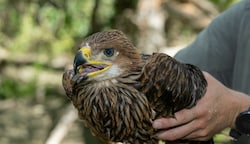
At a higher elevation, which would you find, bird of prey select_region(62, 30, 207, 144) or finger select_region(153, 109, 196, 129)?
bird of prey select_region(62, 30, 207, 144)

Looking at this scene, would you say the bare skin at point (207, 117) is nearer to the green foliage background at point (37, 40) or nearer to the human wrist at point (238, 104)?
the human wrist at point (238, 104)

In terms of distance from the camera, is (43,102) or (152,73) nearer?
(152,73)

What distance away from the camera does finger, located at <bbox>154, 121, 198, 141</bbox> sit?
244cm

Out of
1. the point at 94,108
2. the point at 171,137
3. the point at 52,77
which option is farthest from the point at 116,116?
the point at 52,77

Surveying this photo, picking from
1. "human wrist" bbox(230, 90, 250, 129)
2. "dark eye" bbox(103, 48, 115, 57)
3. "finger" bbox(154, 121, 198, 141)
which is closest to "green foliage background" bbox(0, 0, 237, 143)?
"human wrist" bbox(230, 90, 250, 129)

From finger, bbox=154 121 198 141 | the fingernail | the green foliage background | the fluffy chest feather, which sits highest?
the fluffy chest feather

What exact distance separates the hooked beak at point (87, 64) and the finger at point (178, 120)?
351mm

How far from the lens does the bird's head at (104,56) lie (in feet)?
7.13

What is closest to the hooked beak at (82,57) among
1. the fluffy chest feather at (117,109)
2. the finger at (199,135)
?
the fluffy chest feather at (117,109)

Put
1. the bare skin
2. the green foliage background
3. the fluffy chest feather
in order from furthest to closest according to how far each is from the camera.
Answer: the green foliage background
the bare skin
the fluffy chest feather

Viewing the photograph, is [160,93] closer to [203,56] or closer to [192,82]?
[192,82]

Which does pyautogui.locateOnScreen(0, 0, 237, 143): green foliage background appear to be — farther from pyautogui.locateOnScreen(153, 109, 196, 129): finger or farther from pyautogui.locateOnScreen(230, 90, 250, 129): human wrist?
pyautogui.locateOnScreen(153, 109, 196, 129): finger

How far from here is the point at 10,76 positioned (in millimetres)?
9539

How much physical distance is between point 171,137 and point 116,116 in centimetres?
29
